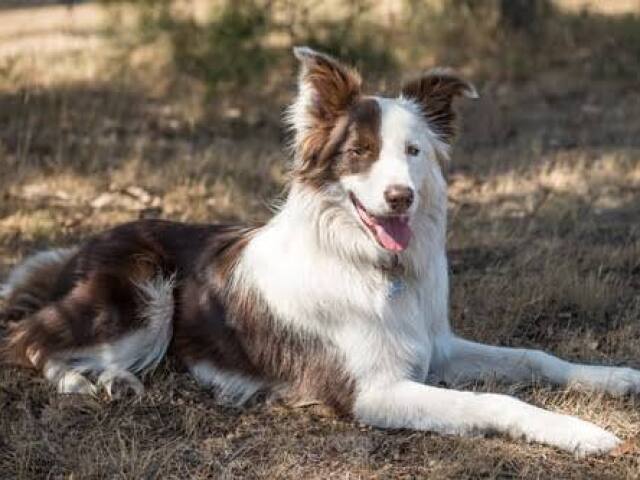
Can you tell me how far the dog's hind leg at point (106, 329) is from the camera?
202 inches

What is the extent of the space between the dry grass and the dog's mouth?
81 centimetres

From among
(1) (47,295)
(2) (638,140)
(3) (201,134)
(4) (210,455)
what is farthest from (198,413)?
(2) (638,140)

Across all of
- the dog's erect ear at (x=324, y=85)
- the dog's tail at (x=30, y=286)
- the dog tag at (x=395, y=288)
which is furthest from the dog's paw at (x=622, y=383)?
the dog's tail at (x=30, y=286)

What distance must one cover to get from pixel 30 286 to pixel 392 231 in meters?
2.22

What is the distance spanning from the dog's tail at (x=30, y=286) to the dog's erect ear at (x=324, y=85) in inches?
66.2

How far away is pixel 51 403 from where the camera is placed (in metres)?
4.85

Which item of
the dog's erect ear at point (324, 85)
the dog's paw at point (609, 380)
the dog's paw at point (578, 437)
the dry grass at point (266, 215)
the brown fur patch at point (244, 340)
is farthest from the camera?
the dog's paw at point (609, 380)

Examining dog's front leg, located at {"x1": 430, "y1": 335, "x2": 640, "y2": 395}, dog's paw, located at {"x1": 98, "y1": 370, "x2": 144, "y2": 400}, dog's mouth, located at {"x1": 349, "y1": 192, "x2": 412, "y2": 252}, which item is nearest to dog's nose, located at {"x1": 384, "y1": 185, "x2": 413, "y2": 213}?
dog's mouth, located at {"x1": 349, "y1": 192, "x2": 412, "y2": 252}

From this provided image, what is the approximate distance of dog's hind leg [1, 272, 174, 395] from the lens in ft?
16.8

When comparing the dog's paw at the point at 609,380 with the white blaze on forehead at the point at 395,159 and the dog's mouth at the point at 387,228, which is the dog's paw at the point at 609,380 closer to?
the dog's mouth at the point at 387,228

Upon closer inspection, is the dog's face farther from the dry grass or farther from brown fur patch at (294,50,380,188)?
the dry grass

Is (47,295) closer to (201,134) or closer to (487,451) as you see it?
(487,451)

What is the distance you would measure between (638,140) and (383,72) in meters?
2.55

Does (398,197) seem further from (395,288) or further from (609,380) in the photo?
(609,380)
